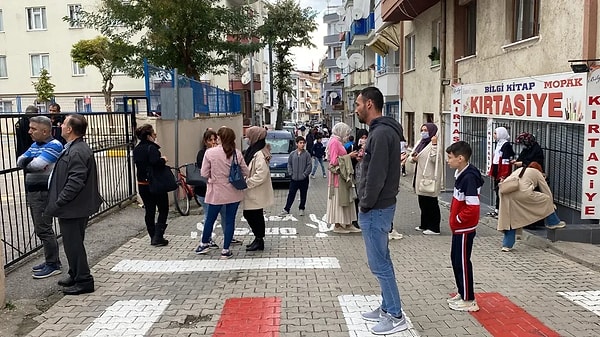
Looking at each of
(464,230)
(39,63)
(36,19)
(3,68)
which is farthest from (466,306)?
(3,68)

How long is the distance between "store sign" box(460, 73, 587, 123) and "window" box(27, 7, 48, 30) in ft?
116

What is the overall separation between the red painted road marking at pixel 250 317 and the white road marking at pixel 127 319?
66 cm

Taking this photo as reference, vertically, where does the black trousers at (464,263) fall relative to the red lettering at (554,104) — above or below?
below

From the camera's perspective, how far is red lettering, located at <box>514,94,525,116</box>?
33.2ft

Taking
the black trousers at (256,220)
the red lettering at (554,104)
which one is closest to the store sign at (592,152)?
the red lettering at (554,104)

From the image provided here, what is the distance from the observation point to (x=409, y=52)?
21.8 m

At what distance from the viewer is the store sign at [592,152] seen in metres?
7.55

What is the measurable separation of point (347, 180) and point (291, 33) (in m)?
33.6

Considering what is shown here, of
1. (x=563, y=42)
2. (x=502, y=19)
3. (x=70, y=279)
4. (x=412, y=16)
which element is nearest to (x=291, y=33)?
(x=412, y=16)

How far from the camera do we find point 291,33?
1602 inches

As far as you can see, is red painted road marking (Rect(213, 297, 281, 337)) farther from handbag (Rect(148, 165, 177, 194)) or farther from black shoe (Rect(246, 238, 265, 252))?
handbag (Rect(148, 165, 177, 194))

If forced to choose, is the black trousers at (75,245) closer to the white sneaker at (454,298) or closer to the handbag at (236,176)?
the handbag at (236,176)

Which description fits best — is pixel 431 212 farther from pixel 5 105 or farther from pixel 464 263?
pixel 5 105

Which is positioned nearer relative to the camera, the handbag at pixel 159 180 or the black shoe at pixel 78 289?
the black shoe at pixel 78 289
